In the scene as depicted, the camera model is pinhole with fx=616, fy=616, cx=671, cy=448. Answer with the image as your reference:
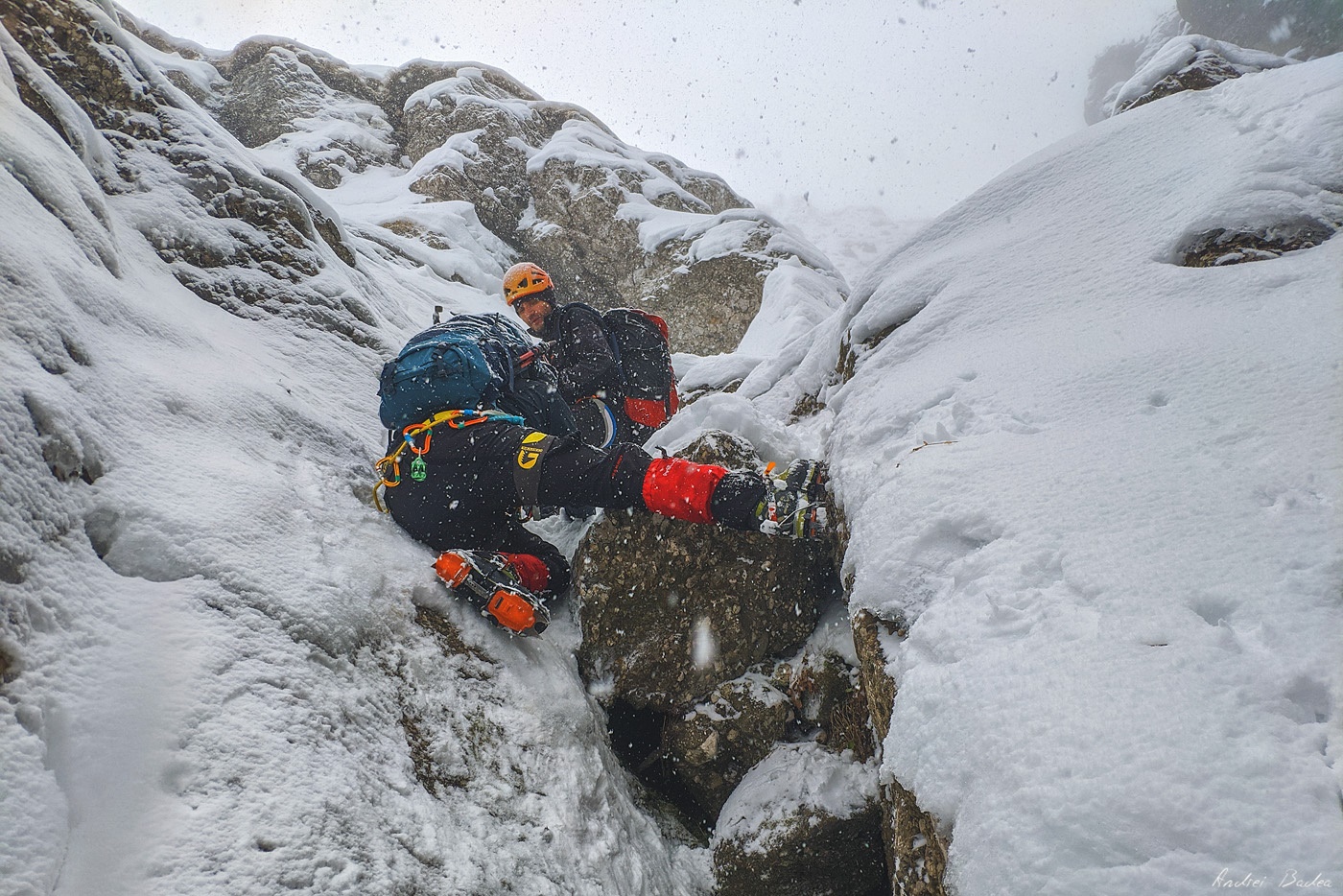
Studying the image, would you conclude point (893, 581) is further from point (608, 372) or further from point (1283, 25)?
point (1283, 25)

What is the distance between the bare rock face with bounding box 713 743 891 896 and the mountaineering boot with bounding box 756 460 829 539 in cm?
→ 111

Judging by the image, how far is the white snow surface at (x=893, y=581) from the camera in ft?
4.60

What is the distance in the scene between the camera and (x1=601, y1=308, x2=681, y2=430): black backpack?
493 centimetres

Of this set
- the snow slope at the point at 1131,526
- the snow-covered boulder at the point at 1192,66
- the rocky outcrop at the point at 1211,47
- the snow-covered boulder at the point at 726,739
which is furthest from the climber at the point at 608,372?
the rocky outcrop at the point at 1211,47

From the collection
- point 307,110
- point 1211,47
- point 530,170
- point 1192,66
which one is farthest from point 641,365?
point 307,110

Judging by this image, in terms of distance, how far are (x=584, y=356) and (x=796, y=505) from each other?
223 centimetres

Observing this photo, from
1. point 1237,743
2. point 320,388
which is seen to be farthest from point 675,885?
point 320,388

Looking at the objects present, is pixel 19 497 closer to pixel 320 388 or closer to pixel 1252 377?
pixel 320 388

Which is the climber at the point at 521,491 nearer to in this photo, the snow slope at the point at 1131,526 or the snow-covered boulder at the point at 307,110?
the snow slope at the point at 1131,526

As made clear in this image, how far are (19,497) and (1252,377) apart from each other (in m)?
3.96

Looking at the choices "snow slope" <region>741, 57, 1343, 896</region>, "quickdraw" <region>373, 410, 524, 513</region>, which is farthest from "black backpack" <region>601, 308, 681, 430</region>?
"snow slope" <region>741, 57, 1343, 896</region>

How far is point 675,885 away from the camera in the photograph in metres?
A: 2.93

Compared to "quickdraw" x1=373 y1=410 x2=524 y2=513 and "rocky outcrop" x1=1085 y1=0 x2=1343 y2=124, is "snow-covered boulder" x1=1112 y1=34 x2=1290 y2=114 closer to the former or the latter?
"rocky outcrop" x1=1085 y1=0 x2=1343 y2=124

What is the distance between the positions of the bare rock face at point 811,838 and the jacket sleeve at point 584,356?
115 inches
